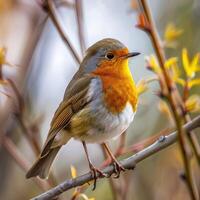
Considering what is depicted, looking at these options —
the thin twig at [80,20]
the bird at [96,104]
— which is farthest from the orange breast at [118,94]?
the thin twig at [80,20]

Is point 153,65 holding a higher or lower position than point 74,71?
higher

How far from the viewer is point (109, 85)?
11.8 ft

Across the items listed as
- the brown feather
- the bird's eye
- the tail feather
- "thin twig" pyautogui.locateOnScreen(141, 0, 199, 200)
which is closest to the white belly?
the brown feather

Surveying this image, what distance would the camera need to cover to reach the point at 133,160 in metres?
2.65

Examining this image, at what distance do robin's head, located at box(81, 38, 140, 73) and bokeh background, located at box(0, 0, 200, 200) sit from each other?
0.20 metres

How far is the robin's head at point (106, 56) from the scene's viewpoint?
3.69 metres

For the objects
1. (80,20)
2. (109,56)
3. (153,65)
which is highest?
(80,20)

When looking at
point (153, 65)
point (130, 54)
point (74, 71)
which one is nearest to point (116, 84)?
point (130, 54)

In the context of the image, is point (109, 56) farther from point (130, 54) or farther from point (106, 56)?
point (130, 54)

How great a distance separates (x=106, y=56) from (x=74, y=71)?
1.16m

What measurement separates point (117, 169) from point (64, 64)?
2439 mm

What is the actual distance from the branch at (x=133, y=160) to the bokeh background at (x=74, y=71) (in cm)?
111

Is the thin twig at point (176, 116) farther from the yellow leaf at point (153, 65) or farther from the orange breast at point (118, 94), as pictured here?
the orange breast at point (118, 94)

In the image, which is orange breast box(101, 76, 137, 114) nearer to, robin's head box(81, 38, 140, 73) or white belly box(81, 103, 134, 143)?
white belly box(81, 103, 134, 143)
